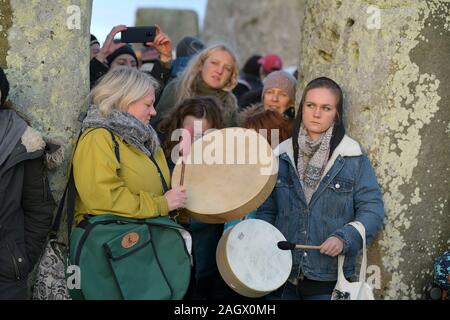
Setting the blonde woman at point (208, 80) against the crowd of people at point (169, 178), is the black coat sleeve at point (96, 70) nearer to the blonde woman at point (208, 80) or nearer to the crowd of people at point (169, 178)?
the crowd of people at point (169, 178)

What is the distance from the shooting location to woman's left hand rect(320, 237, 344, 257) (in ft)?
14.9

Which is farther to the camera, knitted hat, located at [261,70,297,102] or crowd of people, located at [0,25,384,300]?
knitted hat, located at [261,70,297,102]

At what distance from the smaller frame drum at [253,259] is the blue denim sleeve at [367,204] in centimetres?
36

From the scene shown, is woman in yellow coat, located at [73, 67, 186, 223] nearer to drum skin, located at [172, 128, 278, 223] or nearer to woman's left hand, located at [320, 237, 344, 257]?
drum skin, located at [172, 128, 278, 223]

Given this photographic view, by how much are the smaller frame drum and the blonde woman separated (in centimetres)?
142

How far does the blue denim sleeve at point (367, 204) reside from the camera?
4.70m

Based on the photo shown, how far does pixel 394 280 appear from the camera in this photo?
17.2ft

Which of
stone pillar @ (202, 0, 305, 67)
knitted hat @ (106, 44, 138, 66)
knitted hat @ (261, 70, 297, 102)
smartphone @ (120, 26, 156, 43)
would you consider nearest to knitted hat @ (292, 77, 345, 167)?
knitted hat @ (261, 70, 297, 102)

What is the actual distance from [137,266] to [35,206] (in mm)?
649

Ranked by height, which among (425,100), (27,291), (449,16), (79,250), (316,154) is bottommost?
(27,291)

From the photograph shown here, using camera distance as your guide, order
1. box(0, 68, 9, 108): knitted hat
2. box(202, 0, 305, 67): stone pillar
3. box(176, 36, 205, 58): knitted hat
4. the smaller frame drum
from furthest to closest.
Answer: box(202, 0, 305, 67): stone pillar, box(176, 36, 205, 58): knitted hat, the smaller frame drum, box(0, 68, 9, 108): knitted hat

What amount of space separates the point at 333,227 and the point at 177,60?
9.01 feet

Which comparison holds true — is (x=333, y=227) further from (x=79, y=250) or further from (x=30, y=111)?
(x=30, y=111)
